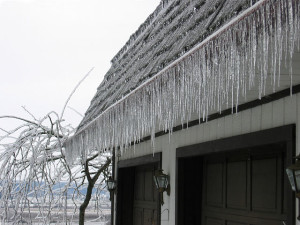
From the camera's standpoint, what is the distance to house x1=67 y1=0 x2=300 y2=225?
2904 mm

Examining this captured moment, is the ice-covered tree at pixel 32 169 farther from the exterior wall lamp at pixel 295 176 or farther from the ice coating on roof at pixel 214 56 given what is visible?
the exterior wall lamp at pixel 295 176

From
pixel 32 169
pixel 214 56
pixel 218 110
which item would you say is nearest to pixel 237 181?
pixel 218 110

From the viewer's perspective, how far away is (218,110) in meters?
5.65

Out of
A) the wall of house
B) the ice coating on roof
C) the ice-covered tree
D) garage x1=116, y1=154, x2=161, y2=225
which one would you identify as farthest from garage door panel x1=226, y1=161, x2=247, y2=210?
the ice-covered tree

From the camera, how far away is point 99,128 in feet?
20.5

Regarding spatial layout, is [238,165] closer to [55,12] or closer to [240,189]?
[240,189]

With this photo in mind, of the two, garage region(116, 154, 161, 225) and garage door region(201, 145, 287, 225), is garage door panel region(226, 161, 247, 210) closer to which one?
garage door region(201, 145, 287, 225)

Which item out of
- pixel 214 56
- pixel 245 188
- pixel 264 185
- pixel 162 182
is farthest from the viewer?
pixel 162 182

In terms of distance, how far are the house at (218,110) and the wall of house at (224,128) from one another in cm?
1

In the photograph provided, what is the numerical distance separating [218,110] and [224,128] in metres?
0.19

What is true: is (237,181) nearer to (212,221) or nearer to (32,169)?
(212,221)

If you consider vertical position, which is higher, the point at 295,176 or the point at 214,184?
the point at 295,176

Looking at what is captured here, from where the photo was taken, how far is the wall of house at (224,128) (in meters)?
4.40

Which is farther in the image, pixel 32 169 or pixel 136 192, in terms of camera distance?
pixel 136 192
